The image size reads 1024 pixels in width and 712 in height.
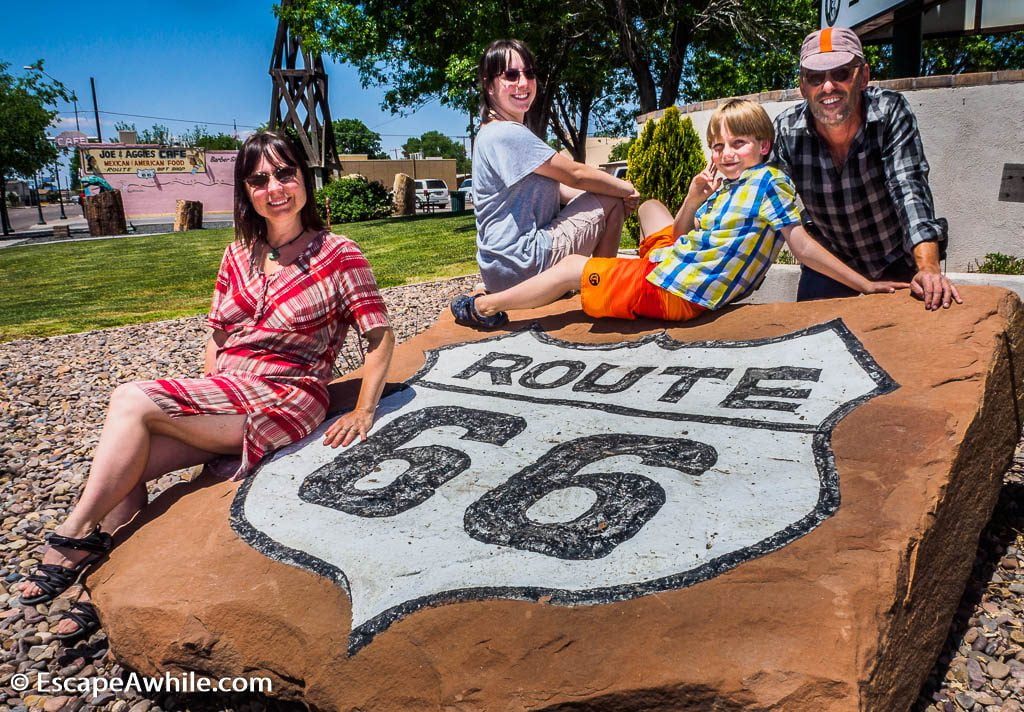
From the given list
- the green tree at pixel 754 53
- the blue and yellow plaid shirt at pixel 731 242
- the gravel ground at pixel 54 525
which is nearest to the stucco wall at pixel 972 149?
the gravel ground at pixel 54 525

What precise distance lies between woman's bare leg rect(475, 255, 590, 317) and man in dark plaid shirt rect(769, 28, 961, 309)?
1202 millimetres

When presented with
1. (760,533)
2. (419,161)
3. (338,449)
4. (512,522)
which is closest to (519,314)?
(338,449)

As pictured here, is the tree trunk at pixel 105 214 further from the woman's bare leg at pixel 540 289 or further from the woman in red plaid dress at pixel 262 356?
the woman in red plaid dress at pixel 262 356

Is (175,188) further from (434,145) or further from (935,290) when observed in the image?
(434,145)

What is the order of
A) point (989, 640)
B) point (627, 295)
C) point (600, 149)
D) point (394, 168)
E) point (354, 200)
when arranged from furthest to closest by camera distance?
point (600, 149), point (394, 168), point (354, 200), point (627, 295), point (989, 640)

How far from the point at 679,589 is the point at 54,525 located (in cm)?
323

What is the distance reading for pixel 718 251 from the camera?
3824 millimetres

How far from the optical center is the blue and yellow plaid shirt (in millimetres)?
3711

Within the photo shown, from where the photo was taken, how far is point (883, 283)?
144 inches

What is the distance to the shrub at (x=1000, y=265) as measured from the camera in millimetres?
6462

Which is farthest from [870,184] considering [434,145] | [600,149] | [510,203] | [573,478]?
[434,145]

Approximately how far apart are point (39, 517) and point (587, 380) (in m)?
2.83

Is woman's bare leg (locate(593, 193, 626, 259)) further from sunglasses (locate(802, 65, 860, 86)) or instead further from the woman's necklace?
the woman's necklace

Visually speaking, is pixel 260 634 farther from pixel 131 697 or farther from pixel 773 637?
pixel 773 637
